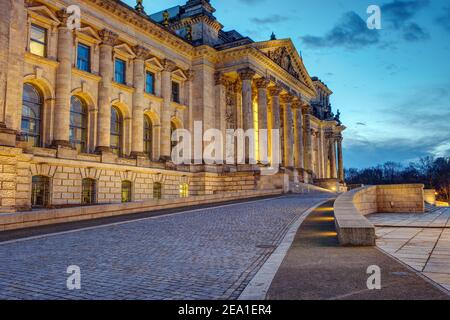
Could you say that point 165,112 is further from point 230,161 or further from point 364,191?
point 364,191

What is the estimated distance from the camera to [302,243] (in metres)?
11.2

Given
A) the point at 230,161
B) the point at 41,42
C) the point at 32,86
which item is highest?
the point at 41,42

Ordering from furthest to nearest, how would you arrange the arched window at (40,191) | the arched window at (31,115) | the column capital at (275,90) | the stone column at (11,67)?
the column capital at (275,90), the arched window at (31,115), the arched window at (40,191), the stone column at (11,67)

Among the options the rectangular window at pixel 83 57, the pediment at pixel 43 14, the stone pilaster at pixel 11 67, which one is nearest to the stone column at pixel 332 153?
the rectangular window at pixel 83 57

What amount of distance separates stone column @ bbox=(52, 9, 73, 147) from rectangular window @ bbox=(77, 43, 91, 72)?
1.97 metres

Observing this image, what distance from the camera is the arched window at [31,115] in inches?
1040

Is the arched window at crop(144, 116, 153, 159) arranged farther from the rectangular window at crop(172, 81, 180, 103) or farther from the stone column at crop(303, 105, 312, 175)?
the stone column at crop(303, 105, 312, 175)

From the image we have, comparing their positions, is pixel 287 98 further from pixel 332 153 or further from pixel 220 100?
pixel 332 153

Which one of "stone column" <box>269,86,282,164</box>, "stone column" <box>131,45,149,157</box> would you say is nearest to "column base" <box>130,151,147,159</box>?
"stone column" <box>131,45,149,157</box>

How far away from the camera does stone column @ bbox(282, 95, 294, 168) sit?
50688mm

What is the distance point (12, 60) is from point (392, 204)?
26.4 m

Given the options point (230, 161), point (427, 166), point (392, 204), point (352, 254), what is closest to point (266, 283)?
point (352, 254)

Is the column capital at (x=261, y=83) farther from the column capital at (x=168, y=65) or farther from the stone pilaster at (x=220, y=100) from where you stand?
the column capital at (x=168, y=65)

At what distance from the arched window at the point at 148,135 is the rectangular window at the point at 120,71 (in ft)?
15.1
